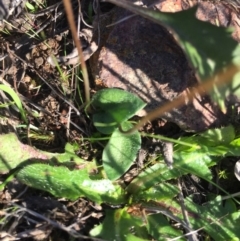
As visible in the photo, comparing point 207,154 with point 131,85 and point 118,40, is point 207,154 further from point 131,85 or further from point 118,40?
point 118,40

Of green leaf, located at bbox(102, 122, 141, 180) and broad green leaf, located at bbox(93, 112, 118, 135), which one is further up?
broad green leaf, located at bbox(93, 112, 118, 135)

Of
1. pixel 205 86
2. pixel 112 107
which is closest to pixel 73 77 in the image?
pixel 112 107

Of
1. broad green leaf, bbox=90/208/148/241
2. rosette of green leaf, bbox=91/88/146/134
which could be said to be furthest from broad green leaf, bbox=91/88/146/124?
broad green leaf, bbox=90/208/148/241

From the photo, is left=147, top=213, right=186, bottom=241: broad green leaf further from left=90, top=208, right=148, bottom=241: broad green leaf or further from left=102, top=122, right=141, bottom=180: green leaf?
left=102, top=122, right=141, bottom=180: green leaf

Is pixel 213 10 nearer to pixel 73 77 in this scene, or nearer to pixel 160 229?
pixel 73 77

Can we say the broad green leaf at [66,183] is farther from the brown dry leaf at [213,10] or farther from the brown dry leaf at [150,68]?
the brown dry leaf at [213,10]

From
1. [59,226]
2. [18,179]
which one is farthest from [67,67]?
[59,226]

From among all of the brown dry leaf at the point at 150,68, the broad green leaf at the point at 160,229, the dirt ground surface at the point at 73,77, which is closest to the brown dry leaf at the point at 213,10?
the dirt ground surface at the point at 73,77
